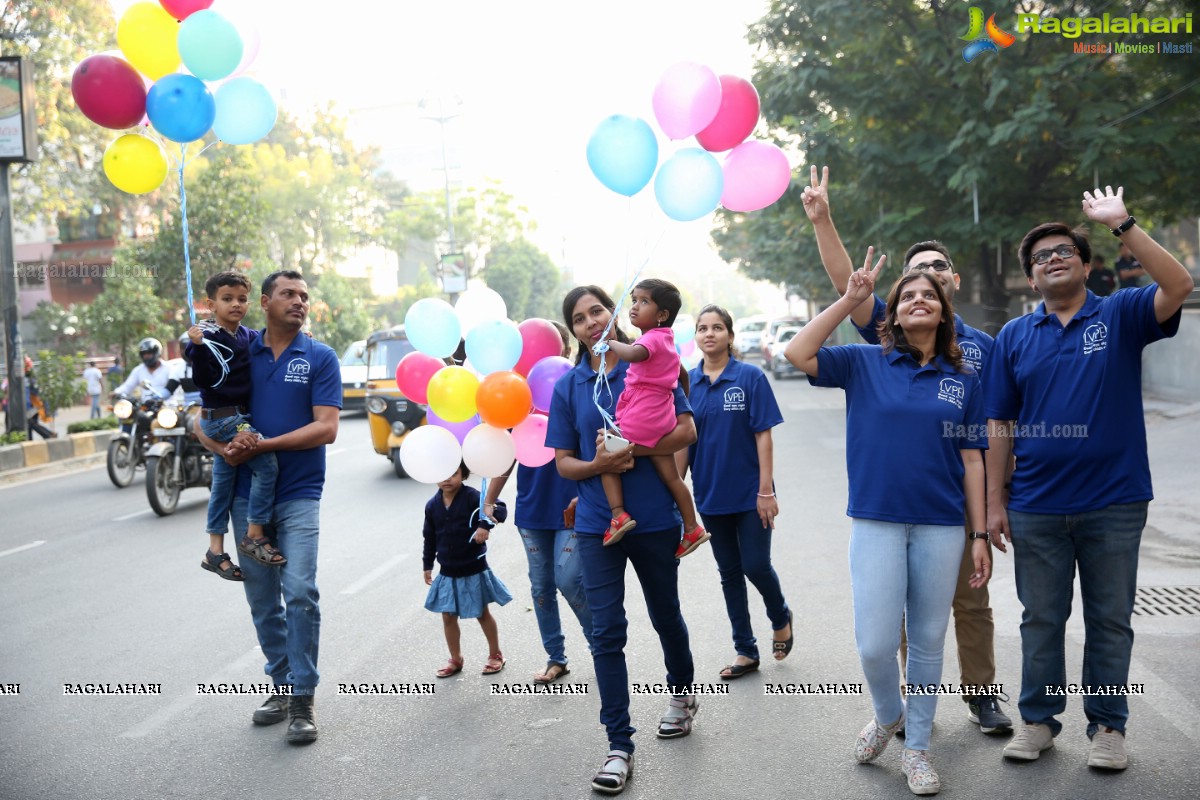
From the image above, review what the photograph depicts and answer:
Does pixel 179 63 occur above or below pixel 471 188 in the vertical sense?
below

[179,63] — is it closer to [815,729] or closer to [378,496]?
[815,729]

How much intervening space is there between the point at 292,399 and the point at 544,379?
1.17m

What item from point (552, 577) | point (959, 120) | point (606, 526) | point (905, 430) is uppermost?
point (959, 120)

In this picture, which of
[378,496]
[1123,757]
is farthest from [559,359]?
[378,496]

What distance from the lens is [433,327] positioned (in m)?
5.10

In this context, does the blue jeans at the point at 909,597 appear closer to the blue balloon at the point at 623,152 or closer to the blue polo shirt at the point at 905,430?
the blue polo shirt at the point at 905,430

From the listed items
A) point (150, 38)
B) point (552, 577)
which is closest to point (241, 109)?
point (150, 38)

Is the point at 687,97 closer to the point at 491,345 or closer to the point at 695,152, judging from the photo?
the point at 695,152

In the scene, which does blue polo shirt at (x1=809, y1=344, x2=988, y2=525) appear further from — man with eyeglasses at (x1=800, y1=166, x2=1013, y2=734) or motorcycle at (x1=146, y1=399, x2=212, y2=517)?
motorcycle at (x1=146, y1=399, x2=212, y2=517)

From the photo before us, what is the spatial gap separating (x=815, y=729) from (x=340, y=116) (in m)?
51.5

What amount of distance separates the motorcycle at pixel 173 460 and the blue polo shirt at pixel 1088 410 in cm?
912

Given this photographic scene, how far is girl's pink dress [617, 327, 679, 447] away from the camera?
412 cm

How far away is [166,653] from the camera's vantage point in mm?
6051

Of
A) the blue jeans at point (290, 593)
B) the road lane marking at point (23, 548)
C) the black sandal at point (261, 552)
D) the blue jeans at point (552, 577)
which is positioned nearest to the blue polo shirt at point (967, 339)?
the blue jeans at point (552, 577)
